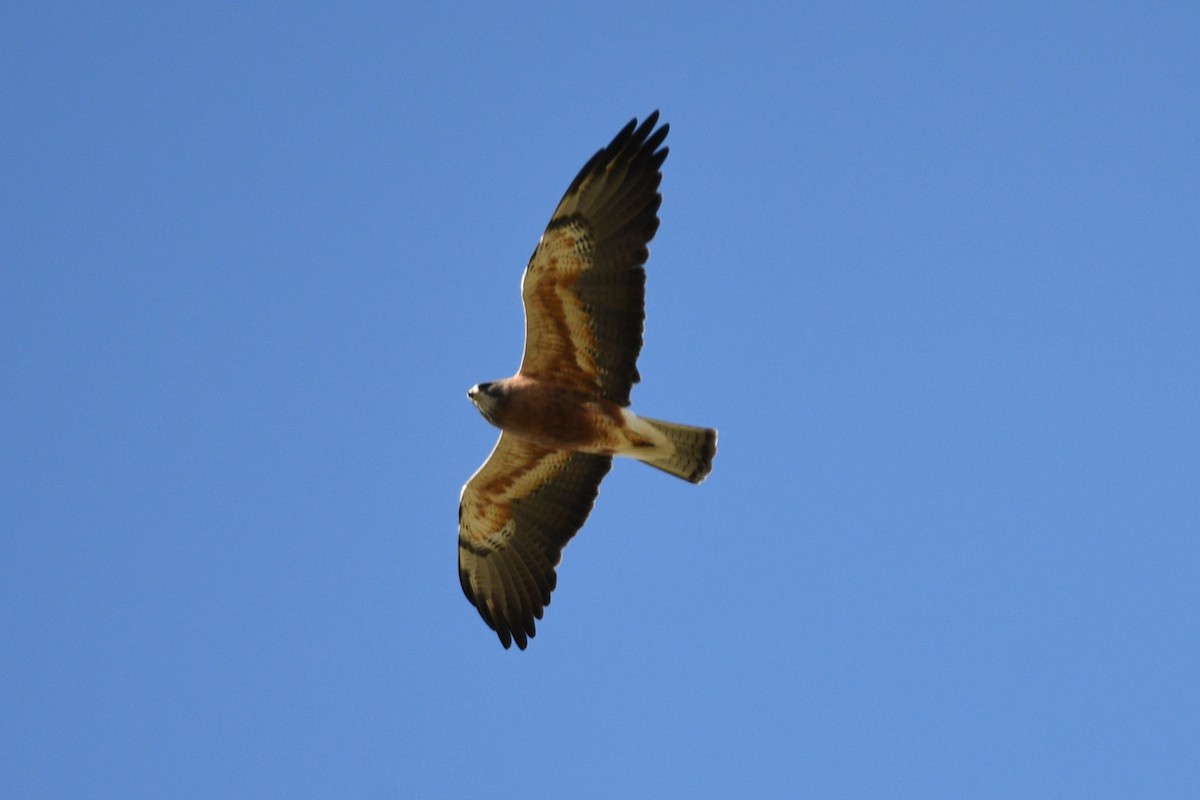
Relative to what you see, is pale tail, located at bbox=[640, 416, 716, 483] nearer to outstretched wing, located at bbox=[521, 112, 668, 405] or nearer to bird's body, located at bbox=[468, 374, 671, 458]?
bird's body, located at bbox=[468, 374, 671, 458]

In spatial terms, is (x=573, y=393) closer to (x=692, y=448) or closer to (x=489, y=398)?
(x=489, y=398)

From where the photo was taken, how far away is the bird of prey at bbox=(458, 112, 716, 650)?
1200 cm

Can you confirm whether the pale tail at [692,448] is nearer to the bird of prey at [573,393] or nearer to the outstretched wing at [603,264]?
the bird of prey at [573,393]

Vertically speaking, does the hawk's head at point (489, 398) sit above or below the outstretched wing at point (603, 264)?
below

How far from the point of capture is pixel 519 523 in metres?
13.7

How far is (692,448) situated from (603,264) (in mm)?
1904

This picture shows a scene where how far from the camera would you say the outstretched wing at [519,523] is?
43.8 ft

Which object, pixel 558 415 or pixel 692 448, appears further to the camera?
pixel 692 448

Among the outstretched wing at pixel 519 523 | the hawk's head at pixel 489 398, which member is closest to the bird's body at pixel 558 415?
the hawk's head at pixel 489 398

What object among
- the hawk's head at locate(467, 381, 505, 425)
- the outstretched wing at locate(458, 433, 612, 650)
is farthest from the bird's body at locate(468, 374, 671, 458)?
the outstretched wing at locate(458, 433, 612, 650)

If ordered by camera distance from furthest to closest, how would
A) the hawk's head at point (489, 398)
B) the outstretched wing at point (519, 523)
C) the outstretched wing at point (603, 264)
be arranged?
the outstretched wing at point (519, 523)
the hawk's head at point (489, 398)
the outstretched wing at point (603, 264)

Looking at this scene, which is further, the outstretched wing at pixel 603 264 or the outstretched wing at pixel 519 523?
the outstretched wing at pixel 519 523

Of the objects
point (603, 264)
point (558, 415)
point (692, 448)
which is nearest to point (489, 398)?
point (558, 415)

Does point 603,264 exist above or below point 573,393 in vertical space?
above
